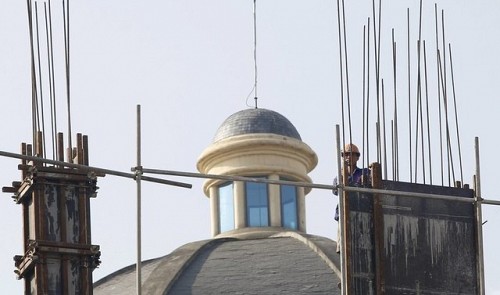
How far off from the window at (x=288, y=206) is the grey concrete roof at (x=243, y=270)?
191 centimetres

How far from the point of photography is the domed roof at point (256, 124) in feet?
228

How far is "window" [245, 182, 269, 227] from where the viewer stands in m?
68.8

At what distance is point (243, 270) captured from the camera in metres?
65.4

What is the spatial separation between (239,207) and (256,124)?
2165 millimetres

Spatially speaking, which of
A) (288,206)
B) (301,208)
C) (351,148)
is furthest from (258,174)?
(351,148)

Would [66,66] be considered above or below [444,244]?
above

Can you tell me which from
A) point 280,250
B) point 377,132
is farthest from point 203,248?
point 377,132

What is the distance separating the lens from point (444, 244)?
42781mm

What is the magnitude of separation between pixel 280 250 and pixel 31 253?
2473 centimetres

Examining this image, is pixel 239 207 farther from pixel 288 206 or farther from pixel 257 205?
pixel 288 206

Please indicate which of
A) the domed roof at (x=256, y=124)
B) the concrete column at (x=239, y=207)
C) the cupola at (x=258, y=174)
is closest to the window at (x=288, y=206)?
the cupola at (x=258, y=174)

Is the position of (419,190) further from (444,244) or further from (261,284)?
(261,284)

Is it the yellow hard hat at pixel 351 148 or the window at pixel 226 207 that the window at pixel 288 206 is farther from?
the yellow hard hat at pixel 351 148

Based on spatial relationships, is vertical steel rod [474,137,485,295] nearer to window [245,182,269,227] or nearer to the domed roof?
window [245,182,269,227]
